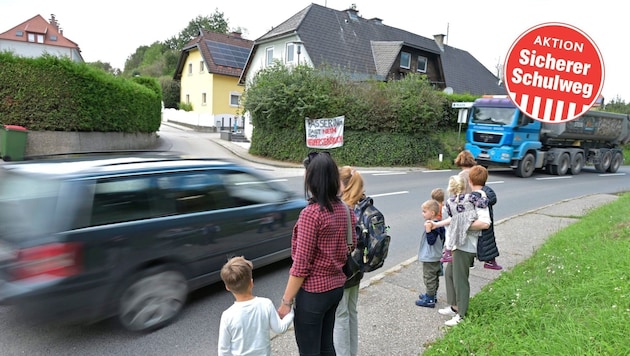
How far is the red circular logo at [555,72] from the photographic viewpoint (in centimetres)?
183

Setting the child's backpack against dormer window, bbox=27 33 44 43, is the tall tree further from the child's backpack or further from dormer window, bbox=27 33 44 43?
the child's backpack

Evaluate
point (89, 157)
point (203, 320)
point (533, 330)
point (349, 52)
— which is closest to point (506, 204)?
point (533, 330)

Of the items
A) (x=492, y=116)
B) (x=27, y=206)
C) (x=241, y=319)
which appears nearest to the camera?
(x=241, y=319)

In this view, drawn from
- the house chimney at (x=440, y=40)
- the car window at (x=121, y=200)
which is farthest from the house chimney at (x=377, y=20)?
the car window at (x=121, y=200)

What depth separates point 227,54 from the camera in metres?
40.2

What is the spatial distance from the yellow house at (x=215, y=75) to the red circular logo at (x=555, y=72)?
119 ft

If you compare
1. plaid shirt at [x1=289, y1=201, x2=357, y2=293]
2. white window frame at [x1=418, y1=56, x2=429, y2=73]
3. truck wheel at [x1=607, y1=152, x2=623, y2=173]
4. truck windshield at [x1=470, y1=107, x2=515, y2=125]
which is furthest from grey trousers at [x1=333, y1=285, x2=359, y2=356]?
white window frame at [x1=418, y1=56, x2=429, y2=73]

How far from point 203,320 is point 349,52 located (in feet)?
92.1

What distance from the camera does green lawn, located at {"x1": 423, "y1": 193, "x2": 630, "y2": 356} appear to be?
2783mm

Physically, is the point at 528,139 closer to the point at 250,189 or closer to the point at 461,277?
the point at 461,277

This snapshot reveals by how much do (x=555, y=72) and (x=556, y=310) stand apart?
7.77 ft

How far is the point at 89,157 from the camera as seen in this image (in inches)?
161

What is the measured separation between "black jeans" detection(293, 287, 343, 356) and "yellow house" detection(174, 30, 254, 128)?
1400 inches

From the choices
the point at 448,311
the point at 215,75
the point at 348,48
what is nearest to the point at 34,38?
the point at 215,75
